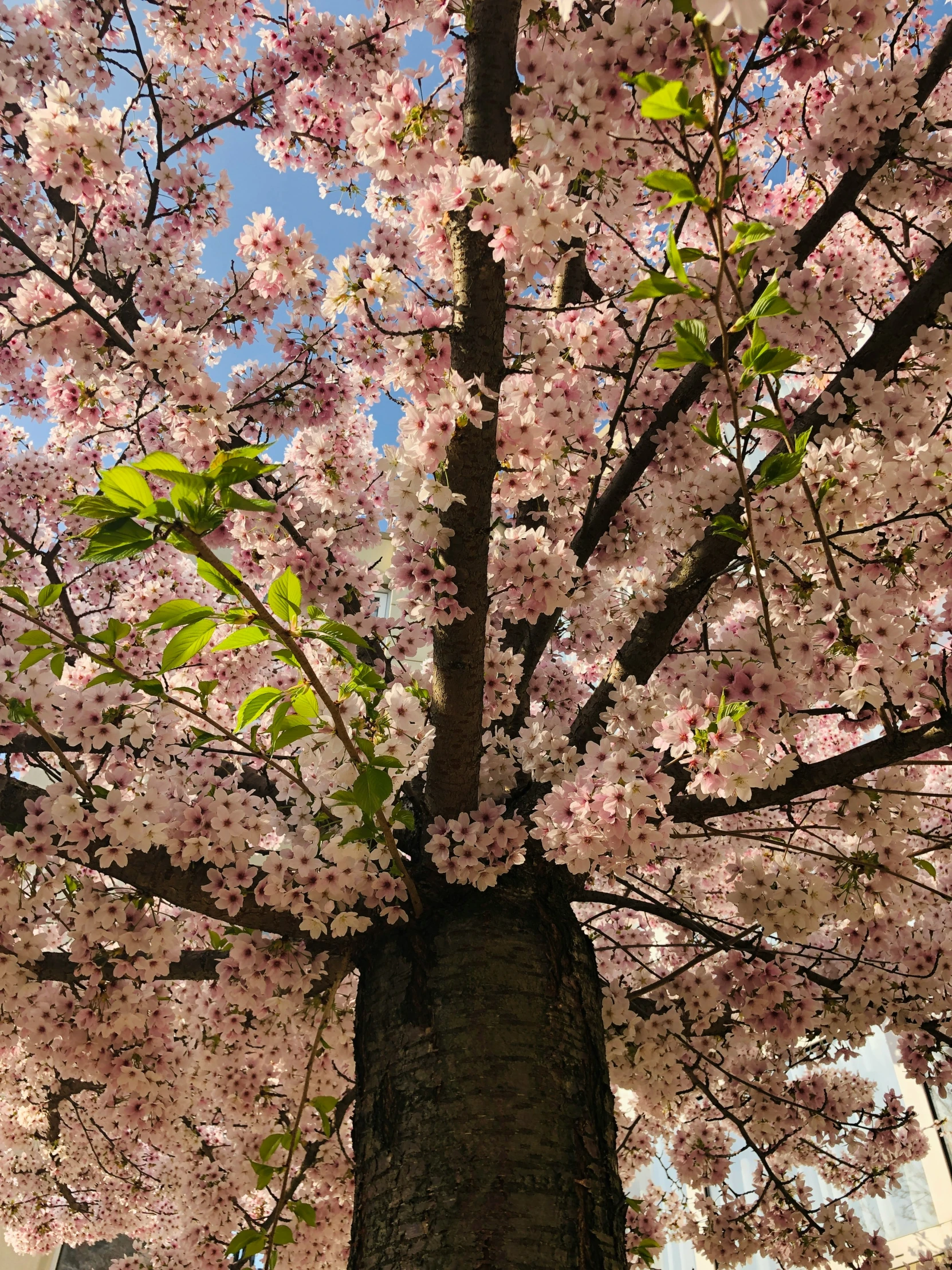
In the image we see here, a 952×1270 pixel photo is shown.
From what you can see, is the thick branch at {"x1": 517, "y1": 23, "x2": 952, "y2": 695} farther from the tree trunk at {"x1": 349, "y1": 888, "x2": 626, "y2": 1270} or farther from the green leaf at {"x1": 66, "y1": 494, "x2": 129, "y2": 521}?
the green leaf at {"x1": 66, "y1": 494, "x2": 129, "y2": 521}

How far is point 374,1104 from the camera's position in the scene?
77.7 inches

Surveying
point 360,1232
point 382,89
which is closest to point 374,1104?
point 360,1232

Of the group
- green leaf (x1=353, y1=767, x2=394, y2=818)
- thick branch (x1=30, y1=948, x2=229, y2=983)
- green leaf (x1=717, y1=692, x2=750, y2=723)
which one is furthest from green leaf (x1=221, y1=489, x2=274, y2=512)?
thick branch (x1=30, y1=948, x2=229, y2=983)

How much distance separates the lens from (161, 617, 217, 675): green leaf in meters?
A: 1.23

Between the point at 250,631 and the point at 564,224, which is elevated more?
the point at 564,224

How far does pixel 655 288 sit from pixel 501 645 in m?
2.19

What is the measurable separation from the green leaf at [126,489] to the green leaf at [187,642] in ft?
0.70

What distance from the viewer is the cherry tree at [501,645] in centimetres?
173

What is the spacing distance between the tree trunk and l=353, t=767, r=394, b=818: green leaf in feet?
2.70

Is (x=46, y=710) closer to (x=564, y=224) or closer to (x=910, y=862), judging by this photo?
(x=564, y=224)

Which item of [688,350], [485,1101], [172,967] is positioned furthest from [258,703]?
[172,967]

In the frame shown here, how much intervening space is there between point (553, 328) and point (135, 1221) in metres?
7.00

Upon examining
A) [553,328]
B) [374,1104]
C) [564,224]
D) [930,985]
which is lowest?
[374,1104]

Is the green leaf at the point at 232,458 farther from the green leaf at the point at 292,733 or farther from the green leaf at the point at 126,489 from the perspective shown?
the green leaf at the point at 292,733
